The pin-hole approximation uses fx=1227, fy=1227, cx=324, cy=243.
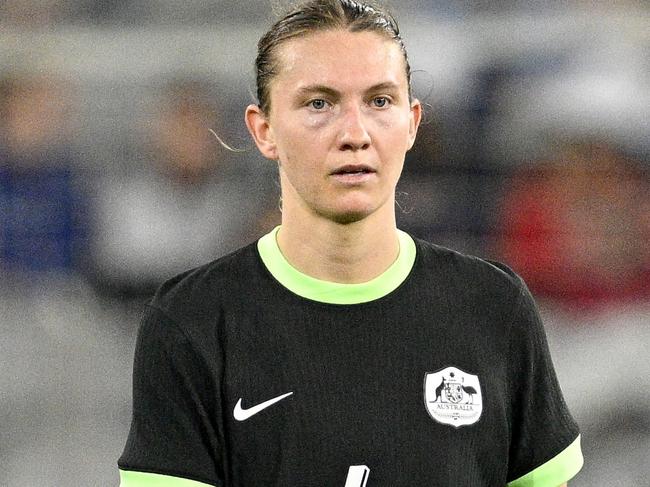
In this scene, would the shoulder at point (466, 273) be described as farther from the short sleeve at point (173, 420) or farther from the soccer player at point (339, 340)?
the short sleeve at point (173, 420)

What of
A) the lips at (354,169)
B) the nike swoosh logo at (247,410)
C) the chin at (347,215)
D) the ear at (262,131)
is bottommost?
the nike swoosh logo at (247,410)

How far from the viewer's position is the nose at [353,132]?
2.11m

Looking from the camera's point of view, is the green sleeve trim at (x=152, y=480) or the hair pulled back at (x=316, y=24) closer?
the green sleeve trim at (x=152, y=480)

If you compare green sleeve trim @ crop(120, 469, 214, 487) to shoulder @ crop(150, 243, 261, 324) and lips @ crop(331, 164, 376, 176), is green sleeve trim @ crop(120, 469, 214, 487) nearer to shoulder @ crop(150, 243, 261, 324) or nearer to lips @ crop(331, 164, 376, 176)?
shoulder @ crop(150, 243, 261, 324)

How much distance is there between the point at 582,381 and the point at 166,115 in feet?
6.96

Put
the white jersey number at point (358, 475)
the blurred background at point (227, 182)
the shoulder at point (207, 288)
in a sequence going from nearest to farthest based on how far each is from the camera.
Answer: the white jersey number at point (358, 475) → the shoulder at point (207, 288) → the blurred background at point (227, 182)

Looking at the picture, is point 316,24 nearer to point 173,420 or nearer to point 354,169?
point 354,169

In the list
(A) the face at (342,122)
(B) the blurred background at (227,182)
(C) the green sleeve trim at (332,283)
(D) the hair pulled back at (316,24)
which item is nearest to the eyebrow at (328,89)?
(A) the face at (342,122)

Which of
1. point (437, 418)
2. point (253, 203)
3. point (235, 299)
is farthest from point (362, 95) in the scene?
point (253, 203)

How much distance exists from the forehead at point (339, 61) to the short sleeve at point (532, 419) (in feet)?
1.68

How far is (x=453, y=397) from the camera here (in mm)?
2158

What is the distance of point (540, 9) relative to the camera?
548 cm

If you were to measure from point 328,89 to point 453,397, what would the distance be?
58 cm

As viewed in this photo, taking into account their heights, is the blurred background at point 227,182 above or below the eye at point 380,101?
below
